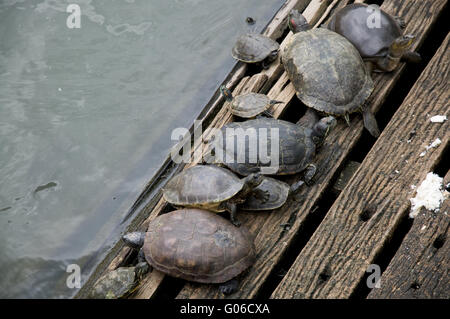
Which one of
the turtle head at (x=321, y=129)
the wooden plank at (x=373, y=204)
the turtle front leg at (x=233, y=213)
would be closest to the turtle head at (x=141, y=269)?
the turtle front leg at (x=233, y=213)

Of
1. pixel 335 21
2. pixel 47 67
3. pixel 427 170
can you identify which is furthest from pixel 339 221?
pixel 47 67

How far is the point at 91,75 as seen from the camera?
4457 millimetres

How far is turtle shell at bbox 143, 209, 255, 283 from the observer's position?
2.60 m

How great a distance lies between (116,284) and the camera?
270 cm

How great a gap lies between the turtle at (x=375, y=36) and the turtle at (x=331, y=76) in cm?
12

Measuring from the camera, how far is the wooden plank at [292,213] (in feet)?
8.68

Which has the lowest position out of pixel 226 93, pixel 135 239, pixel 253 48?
pixel 135 239

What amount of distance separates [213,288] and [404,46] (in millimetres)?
2282

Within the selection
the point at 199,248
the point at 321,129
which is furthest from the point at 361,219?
the point at 199,248

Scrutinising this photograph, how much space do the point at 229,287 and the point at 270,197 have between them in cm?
64

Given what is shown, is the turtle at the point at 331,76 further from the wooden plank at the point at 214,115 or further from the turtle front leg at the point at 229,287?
the turtle front leg at the point at 229,287

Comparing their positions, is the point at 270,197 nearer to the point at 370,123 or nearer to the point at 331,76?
the point at 370,123

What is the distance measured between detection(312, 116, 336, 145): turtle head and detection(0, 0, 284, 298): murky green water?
1.45 metres

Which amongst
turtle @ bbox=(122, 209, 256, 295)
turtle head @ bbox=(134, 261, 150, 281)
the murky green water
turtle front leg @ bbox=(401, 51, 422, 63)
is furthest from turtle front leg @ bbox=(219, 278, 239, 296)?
turtle front leg @ bbox=(401, 51, 422, 63)
